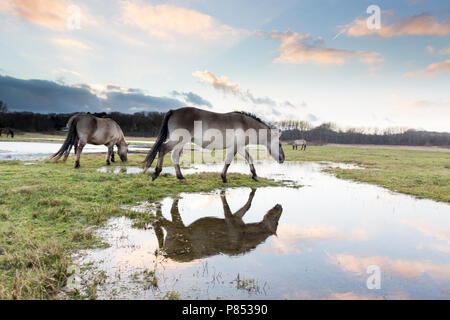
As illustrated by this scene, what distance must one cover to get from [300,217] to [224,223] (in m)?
1.96

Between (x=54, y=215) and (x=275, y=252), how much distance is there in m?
4.55

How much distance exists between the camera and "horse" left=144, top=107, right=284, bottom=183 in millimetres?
8688

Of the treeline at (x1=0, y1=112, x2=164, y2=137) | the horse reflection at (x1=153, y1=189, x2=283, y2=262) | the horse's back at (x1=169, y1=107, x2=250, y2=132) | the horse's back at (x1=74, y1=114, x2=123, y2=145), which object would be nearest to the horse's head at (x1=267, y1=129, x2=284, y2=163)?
the horse's back at (x1=169, y1=107, x2=250, y2=132)

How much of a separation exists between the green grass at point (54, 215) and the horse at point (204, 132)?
4.17ft

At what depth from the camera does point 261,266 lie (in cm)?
315

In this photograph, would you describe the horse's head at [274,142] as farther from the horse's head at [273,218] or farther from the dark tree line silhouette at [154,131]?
the dark tree line silhouette at [154,131]

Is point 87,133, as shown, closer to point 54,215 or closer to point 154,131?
point 54,215

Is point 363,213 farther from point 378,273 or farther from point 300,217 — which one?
point 378,273

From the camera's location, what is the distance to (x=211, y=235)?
13.8 feet

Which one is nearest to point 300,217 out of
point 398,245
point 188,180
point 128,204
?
point 398,245

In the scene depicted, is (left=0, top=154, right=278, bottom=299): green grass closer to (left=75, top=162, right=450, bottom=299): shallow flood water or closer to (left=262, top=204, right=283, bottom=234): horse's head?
(left=75, top=162, right=450, bottom=299): shallow flood water

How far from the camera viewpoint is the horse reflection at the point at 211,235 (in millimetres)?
3561

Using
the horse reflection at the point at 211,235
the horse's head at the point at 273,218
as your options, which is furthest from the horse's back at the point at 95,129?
the horse's head at the point at 273,218

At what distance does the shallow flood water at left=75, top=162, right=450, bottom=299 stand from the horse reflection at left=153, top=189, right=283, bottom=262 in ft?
0.06
